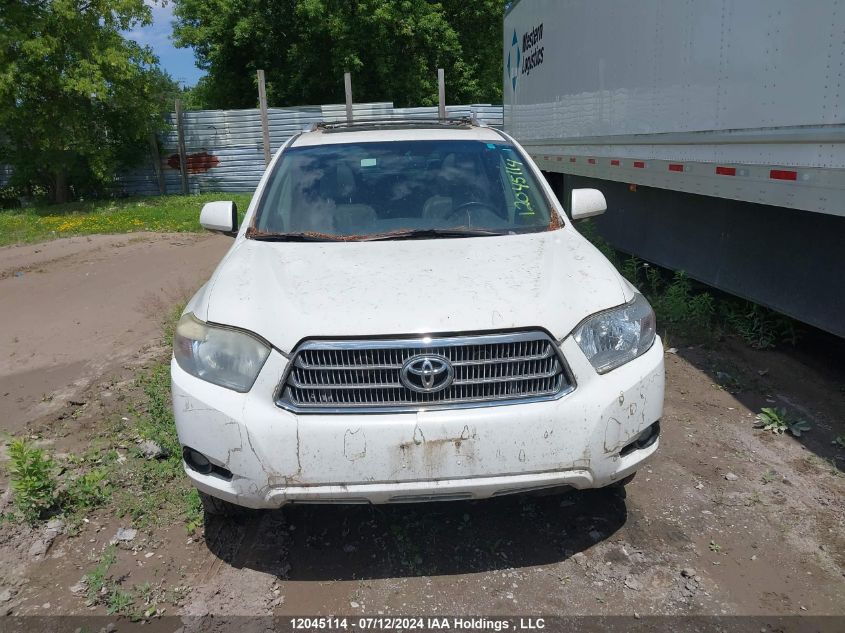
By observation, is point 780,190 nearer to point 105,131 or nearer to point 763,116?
point 763,116

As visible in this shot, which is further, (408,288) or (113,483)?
(113,483)

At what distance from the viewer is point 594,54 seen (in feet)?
22.7

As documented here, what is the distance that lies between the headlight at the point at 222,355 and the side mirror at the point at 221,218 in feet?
4.15

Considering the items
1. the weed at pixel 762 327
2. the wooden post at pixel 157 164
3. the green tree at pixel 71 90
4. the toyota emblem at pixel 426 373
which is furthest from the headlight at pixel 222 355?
the wooden post at pixel 157 164

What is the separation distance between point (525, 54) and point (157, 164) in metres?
12.8

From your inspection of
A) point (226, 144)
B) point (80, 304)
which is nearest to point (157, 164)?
point (226, 144)

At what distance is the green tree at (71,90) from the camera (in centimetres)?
1545

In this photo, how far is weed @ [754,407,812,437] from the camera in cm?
382

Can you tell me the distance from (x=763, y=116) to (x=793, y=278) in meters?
1.29

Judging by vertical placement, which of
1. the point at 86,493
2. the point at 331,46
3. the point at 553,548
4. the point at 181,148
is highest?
the point at 331,46

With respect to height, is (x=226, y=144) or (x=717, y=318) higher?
(x=226, y=144)

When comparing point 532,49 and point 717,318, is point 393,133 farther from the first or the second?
point 532,49

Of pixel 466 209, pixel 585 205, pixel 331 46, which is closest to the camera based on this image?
pixel 466 209

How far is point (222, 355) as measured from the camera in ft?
8.34
